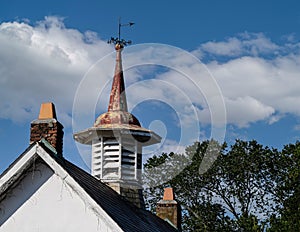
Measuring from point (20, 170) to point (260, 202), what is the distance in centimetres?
3092

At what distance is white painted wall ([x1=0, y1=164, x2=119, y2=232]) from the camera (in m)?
14.9

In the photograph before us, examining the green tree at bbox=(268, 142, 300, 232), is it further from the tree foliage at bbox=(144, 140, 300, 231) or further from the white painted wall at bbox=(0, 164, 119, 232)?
the white painted wall at bbox=(0, 164, 119, 232)

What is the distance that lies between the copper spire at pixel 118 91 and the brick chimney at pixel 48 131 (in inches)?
344

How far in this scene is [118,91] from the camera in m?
26.3

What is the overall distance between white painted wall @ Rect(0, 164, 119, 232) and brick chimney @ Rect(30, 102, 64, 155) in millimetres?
1139

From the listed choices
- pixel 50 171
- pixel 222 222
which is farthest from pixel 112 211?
pixel 222 222

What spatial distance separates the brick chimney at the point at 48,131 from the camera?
1631cm

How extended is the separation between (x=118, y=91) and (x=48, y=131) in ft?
33.0

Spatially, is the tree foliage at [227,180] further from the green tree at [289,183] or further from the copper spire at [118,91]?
the copper spire at [118,91]

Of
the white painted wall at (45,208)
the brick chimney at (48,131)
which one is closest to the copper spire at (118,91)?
the brick chimney at (48,131)

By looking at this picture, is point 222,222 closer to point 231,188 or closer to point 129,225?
point 231,188

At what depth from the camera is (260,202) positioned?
43.8 metres

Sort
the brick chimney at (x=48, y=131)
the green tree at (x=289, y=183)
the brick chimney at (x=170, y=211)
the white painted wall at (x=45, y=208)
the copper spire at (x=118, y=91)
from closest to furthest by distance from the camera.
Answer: the white painted wall at (x=45, y=208), the brick chimney at (x=48, y=131), the copper spire at (x=118, y=91), the brick chimney at (x=170, y=211), the green tree at (x=289, y=183)

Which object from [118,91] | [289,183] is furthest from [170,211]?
[289,183]
